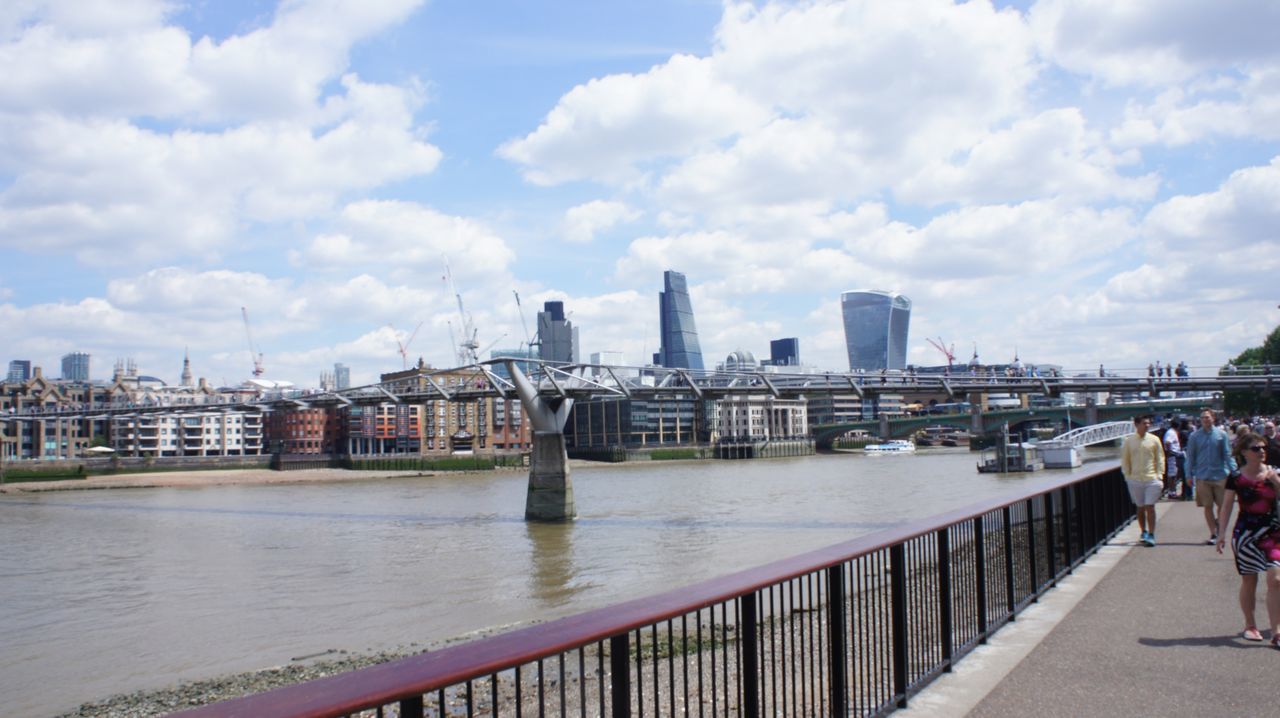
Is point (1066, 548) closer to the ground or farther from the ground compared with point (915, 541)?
closer to the ground

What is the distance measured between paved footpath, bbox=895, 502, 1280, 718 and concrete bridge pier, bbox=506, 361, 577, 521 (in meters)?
38.5

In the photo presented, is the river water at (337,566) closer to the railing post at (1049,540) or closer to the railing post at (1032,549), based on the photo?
the railing post at (1049,540)

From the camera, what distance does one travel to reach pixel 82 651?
19.0 meters

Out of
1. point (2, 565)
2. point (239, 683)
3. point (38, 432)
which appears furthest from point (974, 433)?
point (38, 432)

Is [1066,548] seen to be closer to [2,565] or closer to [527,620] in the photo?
[527,620]

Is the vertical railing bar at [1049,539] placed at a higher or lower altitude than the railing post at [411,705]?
lower

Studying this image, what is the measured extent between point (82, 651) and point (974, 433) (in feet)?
409

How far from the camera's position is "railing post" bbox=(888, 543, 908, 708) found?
20.0 ft

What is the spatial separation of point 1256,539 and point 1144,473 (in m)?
6.19

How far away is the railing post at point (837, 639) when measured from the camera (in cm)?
539

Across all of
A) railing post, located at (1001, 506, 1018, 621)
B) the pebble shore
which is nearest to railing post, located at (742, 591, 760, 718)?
railing post, located at (1001, 506, 1018, 621)

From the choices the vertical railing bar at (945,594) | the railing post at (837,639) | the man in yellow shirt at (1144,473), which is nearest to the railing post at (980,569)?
the vertical railing bar at (945,594)

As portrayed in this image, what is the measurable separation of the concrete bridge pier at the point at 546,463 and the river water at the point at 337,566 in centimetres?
188

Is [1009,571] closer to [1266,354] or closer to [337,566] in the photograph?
[337,566]
